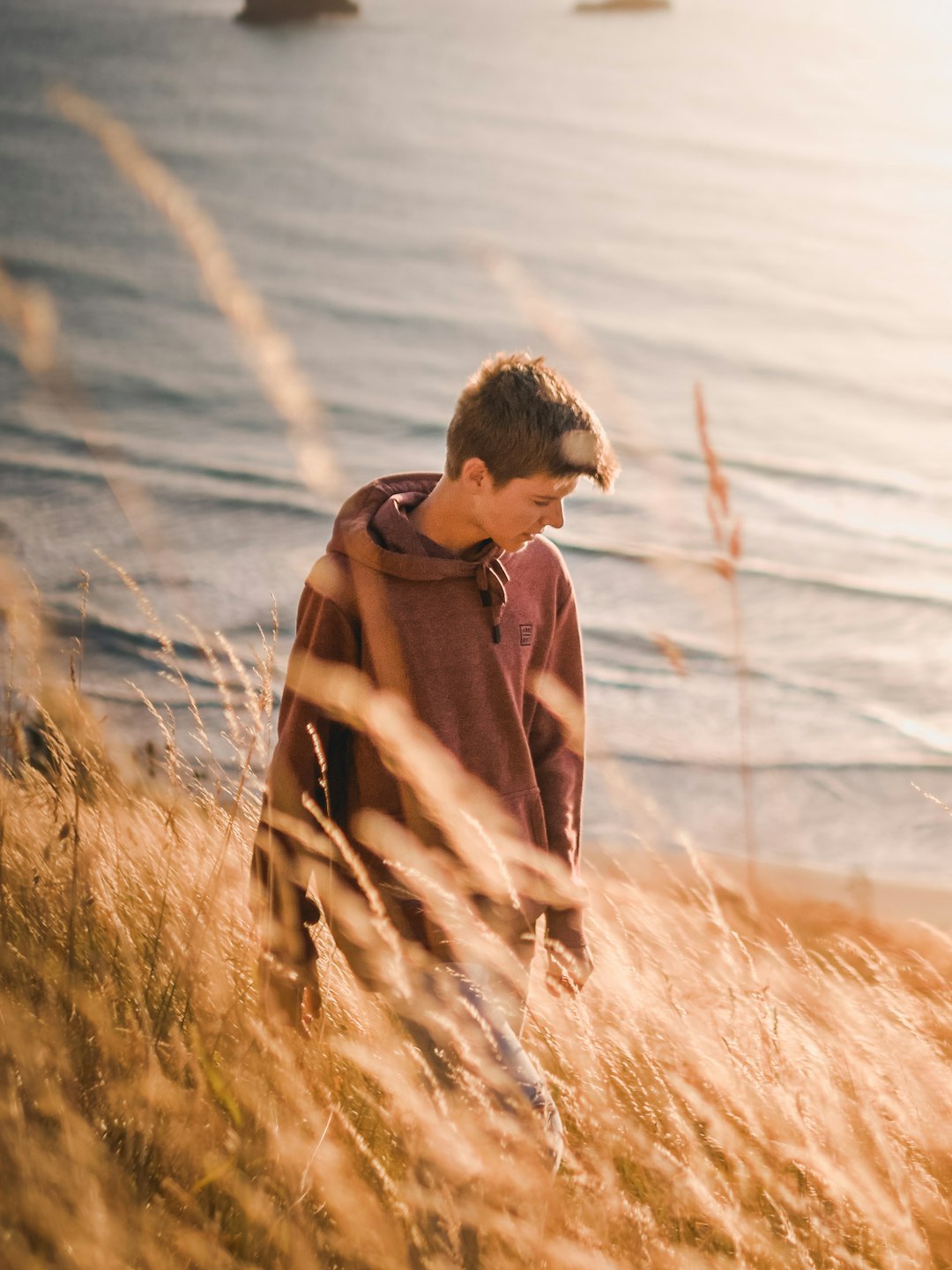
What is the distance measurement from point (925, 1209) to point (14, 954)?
60.7 inches

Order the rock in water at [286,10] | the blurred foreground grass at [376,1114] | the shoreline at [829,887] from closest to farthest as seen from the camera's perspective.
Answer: the blurred foreground grass at [376,1114] → the shoreline at [829,887] → the rock in water at [286,10]

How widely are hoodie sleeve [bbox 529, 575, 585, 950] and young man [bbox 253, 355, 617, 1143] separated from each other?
26mm

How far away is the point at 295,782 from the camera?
2016mm

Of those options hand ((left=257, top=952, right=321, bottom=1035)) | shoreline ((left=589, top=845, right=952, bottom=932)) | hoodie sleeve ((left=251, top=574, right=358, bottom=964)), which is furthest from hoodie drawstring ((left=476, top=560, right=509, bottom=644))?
shoreline ((left=589, top=845, right=952, bottom=932))

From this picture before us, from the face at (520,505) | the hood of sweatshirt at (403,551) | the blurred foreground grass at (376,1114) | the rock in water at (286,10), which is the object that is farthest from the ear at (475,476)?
the rock in water at (286,10)

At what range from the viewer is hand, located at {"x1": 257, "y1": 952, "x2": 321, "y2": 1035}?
6.63ft

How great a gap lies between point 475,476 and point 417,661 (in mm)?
334

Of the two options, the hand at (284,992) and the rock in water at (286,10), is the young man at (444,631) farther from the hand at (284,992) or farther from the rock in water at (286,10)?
the rock in water at (286,10)

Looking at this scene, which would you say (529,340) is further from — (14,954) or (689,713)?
(14,954)

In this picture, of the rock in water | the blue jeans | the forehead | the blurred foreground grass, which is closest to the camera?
the blurred foreground grass

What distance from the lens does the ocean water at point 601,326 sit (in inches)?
386

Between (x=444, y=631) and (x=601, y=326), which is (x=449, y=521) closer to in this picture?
(x=444, y=631)

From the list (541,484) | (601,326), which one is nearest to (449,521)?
(541,484)

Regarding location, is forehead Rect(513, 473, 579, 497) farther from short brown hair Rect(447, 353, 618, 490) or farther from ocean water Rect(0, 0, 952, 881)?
ocean water Rect(0, 0, 952, 881)
